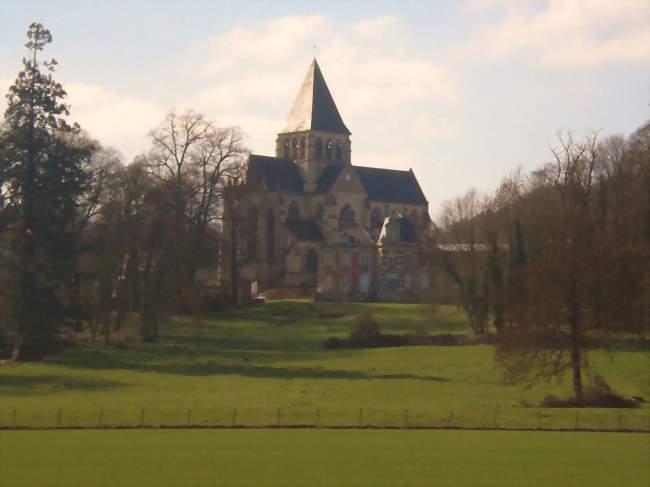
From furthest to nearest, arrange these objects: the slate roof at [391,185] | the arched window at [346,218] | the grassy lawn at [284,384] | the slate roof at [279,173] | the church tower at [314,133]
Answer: the slate roof at [391,185] < the church tower at [314,133] < the arched window at [346,218] < the slate roof at [279,173] < the grassy lawn at [284,384]

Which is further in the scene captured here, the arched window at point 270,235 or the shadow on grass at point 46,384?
the arched window at point 270,235

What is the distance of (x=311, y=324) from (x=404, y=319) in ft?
20.4

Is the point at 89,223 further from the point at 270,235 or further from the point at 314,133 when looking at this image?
the point at 314,133

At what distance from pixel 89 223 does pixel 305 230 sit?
3841 cm

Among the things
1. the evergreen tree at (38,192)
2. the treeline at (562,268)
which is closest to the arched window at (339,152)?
the treeline at (562,268)

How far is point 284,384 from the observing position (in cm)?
4269

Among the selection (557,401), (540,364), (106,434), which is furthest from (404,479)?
(540,364)

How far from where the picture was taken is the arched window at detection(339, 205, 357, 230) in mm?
108125

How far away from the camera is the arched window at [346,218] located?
355 ft

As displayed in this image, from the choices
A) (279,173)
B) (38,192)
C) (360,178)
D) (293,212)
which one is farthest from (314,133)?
(38,192)

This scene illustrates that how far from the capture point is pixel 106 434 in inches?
1176

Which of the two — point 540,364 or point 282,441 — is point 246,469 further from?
point 540,364

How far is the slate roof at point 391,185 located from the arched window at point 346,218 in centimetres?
638

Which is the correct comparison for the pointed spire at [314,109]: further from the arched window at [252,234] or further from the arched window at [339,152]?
the arched window at [252,234]
